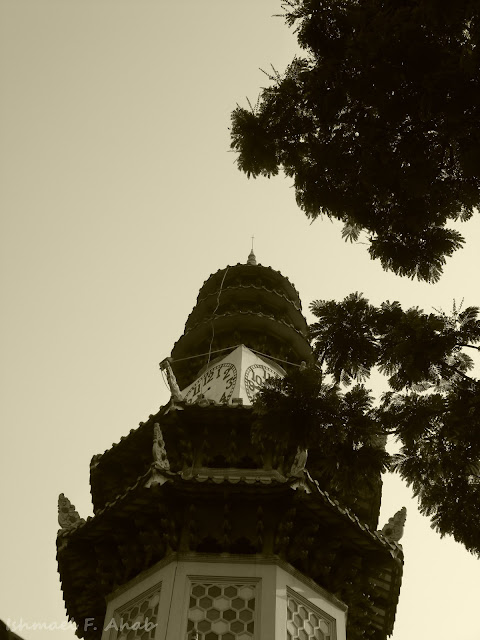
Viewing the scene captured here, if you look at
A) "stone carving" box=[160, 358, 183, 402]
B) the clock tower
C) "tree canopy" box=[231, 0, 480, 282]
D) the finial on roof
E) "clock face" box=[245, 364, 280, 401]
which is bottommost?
the clock tower

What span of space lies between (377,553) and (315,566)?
3.55 feet

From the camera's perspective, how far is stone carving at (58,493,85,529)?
1327 cm

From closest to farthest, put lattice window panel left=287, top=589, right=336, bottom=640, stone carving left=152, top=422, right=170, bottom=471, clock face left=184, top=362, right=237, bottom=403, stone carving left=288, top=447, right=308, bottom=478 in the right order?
lattice window panel left=287, top=589, right=336, bottom=640 → stone carving left=288, top=447, right=308, bottom=478 → stone carving left=152, top=422, right=170, bottom=471 → clock face left=184, top=362, right=237, bottom=403

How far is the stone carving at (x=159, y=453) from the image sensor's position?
487 inches

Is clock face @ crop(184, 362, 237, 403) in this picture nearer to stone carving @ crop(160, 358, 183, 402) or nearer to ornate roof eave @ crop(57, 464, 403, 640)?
stone carving @ crop(160, 358, 183, 402)

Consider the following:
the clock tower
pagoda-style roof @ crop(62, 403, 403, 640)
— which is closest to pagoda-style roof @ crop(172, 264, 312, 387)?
the clock tower

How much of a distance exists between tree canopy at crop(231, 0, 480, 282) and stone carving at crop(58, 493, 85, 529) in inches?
254

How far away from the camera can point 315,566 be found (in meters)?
12.5

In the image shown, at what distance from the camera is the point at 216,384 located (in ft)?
55.4

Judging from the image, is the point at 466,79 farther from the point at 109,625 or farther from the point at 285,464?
the point at 109,625

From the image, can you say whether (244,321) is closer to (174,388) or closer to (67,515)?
(174,388)

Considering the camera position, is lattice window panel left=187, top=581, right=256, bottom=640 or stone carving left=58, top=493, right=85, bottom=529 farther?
stone carving left=58, top=493, right=85, bottom=529

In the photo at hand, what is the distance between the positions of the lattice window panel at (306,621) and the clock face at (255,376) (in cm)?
471

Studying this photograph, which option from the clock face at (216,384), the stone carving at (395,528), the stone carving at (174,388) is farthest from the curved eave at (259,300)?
the stone carving at (395,528)
